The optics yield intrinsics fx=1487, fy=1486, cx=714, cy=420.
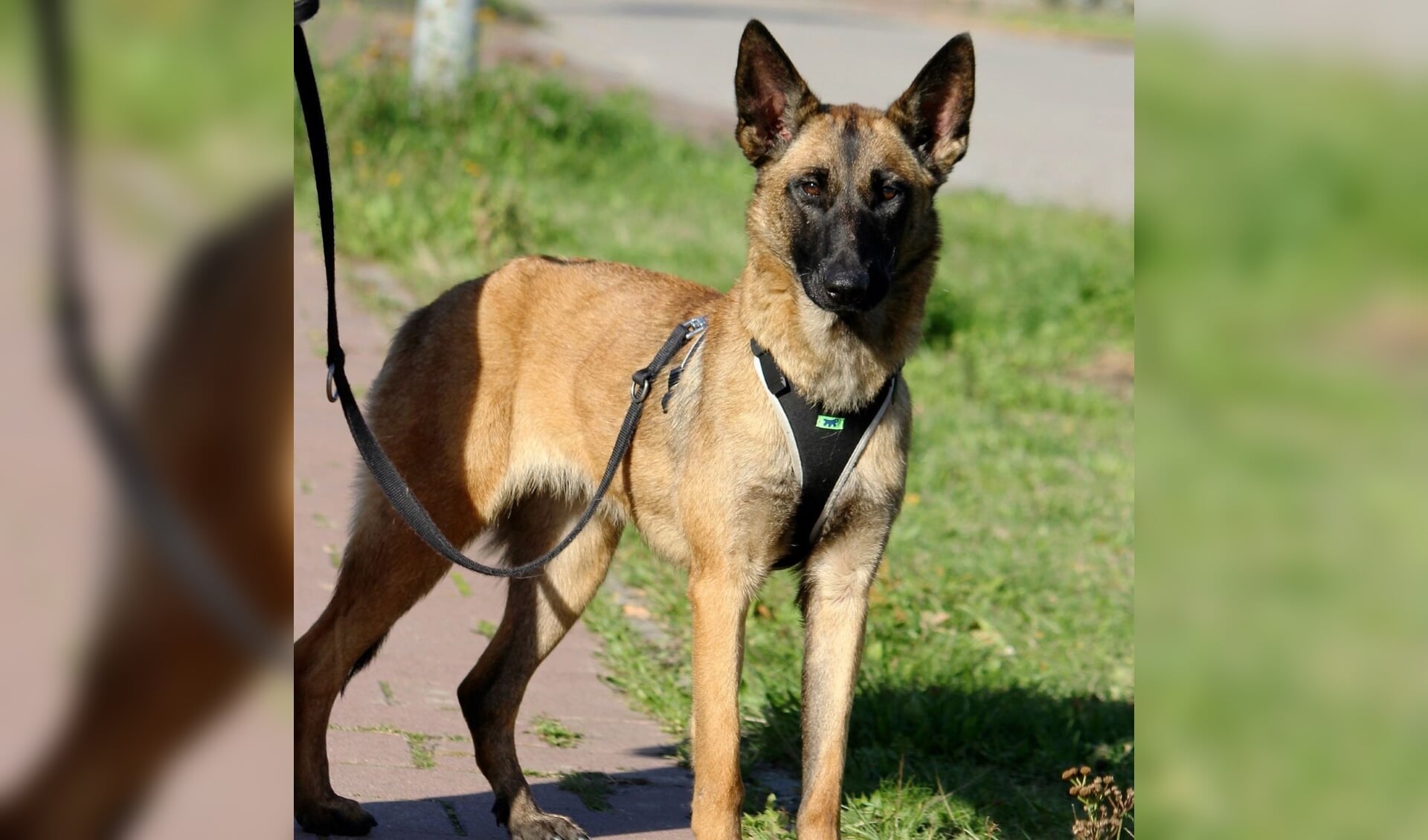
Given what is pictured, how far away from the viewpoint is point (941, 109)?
406cm

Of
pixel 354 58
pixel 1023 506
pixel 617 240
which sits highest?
pixel 354 58

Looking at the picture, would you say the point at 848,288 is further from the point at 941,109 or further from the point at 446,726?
the point at 446,726

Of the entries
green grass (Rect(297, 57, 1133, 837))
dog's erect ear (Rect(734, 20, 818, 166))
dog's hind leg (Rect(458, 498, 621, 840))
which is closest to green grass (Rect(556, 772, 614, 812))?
dog's hind leg (Rect(458, 498, 621, 840))

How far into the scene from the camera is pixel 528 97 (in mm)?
14102

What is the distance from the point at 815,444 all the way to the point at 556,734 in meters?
1.66

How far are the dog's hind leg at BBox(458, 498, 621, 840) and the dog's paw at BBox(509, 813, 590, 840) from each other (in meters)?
0.11

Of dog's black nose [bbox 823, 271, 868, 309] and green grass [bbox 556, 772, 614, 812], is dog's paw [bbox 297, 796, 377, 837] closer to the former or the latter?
green grass [bbox 556, 772, 614, 812]

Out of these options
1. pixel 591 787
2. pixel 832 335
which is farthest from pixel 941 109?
pixel 591 787

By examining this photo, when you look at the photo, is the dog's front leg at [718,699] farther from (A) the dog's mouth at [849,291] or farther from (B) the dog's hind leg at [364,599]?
(B) the dog's hind leg at [364,599]

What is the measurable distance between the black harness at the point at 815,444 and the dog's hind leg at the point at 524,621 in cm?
90
